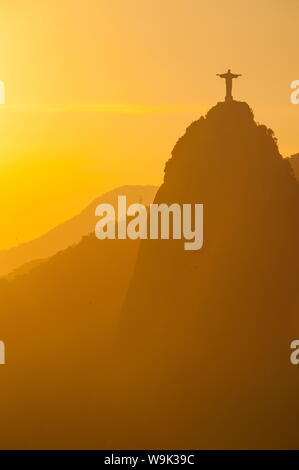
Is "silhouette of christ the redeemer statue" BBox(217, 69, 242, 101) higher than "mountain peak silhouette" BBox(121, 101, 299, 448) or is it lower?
higher

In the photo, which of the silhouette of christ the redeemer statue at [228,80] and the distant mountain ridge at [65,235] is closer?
the silhouette of christ the redeemer statue at [228,80]

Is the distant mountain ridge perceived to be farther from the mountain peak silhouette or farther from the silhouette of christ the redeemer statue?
the silhouette of christ the redeemer statue

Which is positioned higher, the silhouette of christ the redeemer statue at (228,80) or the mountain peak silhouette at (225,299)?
the silhouette of christ the redeemer statue at (228,80)

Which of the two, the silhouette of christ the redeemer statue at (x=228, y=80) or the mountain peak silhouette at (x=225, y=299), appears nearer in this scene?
the silhouette of christ the redeemer statue at (x=228, y=80)

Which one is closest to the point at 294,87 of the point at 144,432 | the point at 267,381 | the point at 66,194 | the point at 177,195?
the point at 177,195

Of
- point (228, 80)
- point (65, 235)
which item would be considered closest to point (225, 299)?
point (65, 235)

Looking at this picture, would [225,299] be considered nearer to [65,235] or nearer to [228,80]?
[65,235]

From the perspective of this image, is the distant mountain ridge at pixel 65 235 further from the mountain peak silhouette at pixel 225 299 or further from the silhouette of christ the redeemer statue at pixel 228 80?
the silhouette of christ the redeemer statue at pixel 228 80

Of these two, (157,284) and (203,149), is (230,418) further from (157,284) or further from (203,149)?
(203,149)

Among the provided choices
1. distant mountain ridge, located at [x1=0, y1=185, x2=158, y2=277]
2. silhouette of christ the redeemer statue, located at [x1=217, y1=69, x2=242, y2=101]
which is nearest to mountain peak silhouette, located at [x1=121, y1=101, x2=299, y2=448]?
silhouette of christ the redeemer statue, located at [x1=217, y1=69, x2=242, y2=101]

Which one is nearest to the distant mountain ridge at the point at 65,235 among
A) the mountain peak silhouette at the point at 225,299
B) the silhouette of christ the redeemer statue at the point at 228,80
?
the mountain peak silhouette at the point at 225,299
